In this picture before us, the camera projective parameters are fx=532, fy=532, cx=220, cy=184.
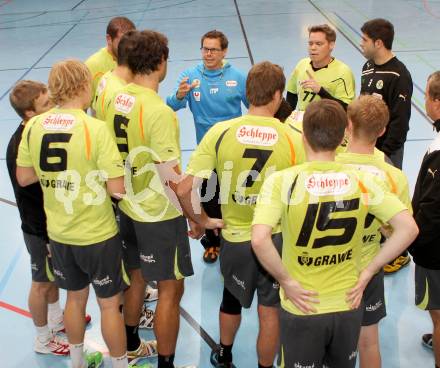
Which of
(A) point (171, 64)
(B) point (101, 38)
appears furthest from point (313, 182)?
(B) point (101, 38)

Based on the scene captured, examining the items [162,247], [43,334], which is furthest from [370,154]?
[43,334]

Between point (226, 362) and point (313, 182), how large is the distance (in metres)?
1.95

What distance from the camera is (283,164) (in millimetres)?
3268

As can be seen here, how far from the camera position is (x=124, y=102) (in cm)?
357

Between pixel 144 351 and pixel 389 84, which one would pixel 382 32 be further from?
pixel 144 351

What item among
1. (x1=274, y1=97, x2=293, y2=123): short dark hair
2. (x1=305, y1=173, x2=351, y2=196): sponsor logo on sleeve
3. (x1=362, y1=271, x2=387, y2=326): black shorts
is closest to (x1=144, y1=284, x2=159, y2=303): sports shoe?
(x1=274, y1=97, x2=293, y2=123): short dark hair

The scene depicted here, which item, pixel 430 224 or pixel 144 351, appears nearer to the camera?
pixel 430 224

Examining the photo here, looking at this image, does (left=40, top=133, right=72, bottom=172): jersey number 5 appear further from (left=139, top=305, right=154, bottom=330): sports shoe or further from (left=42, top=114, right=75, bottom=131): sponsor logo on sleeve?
(left=139, top=305, right=154, bottom=330): sports shoe

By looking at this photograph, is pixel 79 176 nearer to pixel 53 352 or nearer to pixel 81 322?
pixel 81 322

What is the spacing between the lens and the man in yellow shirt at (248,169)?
3.24 metres

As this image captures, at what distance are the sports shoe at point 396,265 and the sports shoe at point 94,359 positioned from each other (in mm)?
2736

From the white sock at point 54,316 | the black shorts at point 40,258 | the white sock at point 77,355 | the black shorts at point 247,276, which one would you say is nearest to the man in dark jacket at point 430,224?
the black shorts at point 247,276

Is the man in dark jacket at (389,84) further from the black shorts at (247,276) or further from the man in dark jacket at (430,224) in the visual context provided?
the black shorts at (247,276)

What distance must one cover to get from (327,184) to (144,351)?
2.34m
